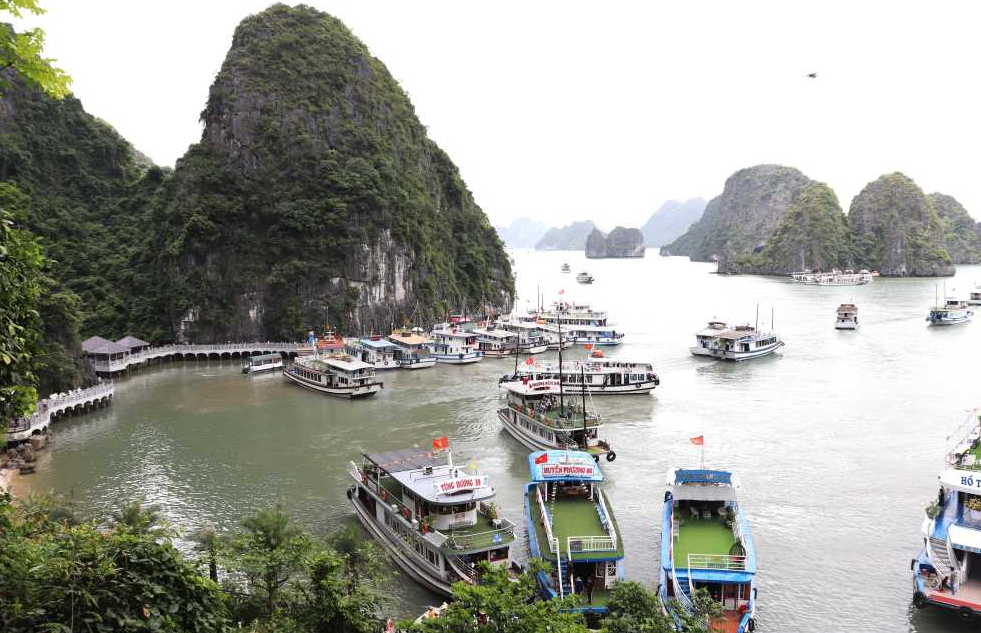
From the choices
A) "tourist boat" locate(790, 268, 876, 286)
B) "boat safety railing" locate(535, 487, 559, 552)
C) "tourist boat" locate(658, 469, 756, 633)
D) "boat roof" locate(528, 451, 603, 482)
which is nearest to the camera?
"tourist boat" locate(658, 469, 756, 633)

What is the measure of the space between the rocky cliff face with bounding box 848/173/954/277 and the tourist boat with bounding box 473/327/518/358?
154 m

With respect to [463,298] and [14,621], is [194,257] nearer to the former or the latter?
[463,298]

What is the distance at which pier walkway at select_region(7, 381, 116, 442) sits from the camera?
40.3 metres

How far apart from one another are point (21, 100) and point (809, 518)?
10987 cm

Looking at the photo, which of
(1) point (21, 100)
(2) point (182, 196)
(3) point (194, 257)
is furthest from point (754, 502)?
(1) point (21, 100)

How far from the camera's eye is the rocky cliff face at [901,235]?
183000 mm

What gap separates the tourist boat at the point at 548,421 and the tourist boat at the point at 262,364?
3227 centimetres

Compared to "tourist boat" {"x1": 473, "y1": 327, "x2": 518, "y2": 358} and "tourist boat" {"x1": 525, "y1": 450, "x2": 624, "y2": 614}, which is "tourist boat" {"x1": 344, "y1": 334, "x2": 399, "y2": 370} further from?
"tourist boat" {"x1": 525, "y1": 450, "x2": 624, "y2": 614}

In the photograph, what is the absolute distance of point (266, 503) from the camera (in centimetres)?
3212

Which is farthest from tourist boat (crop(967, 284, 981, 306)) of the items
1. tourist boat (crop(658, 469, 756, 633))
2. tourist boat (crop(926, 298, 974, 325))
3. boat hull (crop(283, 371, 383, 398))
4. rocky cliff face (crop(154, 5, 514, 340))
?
tourist boat (crop(658, 469, 756, 633))

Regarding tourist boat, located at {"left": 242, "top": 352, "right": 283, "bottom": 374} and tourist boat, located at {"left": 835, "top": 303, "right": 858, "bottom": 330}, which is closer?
tourist boat, located at {"left": 242, "top": 352, "right": 283, "bottom": 374}

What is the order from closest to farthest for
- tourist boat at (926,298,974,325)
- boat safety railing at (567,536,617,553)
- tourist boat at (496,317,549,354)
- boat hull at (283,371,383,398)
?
boat safety railing at (567,536,617,553)
boat hull at (283,371,383,398)
tourist boat at (496,317,549,354)
tourist boat at (926,298,974,325)

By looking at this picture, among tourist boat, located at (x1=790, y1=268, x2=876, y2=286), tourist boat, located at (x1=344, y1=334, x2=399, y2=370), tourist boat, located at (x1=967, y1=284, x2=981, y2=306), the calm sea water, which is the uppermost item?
tourist boat, located at (x1=790, y1=268, x2=876, y2=286)

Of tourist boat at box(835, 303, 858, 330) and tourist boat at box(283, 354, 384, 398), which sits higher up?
tourist boat at box(835, 303, 858, 330)
